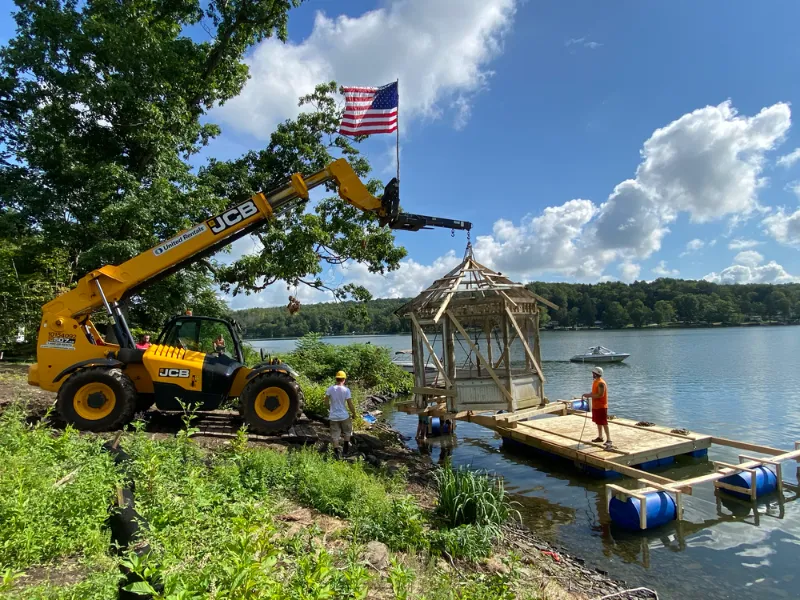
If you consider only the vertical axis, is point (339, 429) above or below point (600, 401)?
below

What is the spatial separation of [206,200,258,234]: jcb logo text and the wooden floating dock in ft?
21.2

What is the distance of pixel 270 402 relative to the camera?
28.6 feet

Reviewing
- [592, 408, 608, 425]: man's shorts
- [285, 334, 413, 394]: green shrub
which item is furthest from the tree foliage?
[592, 408, 608, 425]: man's shorts

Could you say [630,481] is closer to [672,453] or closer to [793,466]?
[672,453]

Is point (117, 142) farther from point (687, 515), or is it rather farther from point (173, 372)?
point (687, 515)

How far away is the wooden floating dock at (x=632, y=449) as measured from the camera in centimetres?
829

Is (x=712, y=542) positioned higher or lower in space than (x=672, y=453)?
lower

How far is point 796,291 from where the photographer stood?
3939 inches

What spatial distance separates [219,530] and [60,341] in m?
6.56

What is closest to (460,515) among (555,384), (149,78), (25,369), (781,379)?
(25,369)

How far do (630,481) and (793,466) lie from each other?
406cm

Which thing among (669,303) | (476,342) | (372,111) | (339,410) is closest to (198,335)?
(339,410)

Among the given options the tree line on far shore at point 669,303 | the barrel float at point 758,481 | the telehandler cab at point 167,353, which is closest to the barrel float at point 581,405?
the barrel float at point 758,481

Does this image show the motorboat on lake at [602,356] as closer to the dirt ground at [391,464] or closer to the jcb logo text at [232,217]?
the dirt ground at [391,464]
